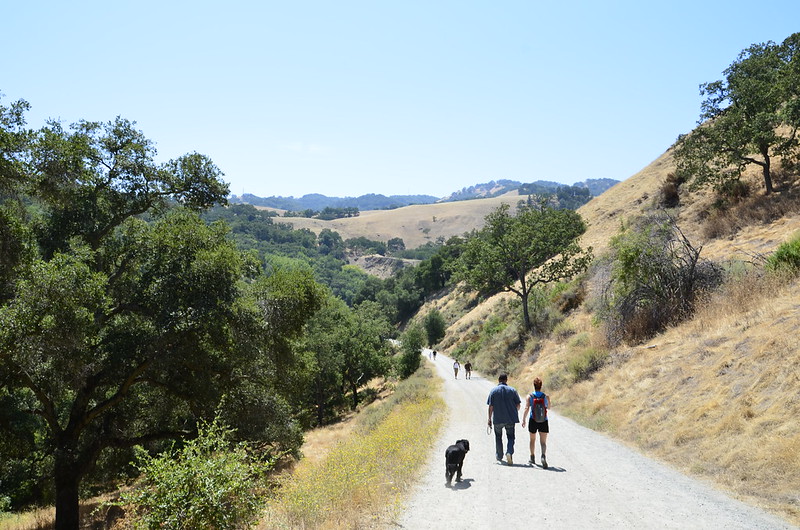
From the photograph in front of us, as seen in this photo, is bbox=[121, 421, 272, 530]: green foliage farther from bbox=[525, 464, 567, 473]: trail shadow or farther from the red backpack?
the red backpack

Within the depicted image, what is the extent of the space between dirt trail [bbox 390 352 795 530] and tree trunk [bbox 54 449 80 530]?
427 inches

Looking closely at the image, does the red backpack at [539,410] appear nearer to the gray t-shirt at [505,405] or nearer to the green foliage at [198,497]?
the gray t-shirt at [505,405]

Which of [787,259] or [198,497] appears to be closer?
[198,497]

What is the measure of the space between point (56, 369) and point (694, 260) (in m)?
20.9

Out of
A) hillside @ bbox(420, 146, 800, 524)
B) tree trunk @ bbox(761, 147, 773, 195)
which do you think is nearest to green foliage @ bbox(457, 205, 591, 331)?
hillside @ bbox(420, 146, 800, 524)

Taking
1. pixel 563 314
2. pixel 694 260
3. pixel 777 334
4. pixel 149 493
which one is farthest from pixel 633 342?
pixel 149 493

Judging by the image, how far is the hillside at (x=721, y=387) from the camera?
7855 millimetres

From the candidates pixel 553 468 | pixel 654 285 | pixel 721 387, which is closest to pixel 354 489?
pixel 553 468

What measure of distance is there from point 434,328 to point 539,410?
56221mm

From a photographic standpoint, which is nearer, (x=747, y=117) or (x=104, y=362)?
(x=104, y=362)

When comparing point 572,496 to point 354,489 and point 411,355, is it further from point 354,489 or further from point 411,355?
point 411,355

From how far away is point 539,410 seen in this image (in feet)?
31.4

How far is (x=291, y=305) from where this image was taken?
50.2ft

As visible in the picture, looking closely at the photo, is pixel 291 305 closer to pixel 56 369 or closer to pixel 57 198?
pixel 56 369
